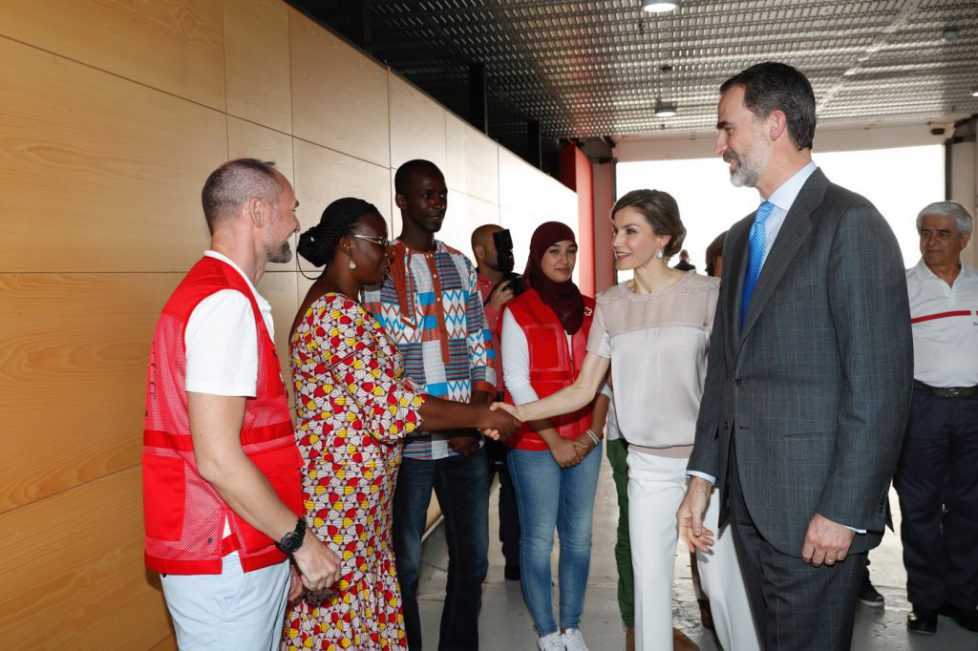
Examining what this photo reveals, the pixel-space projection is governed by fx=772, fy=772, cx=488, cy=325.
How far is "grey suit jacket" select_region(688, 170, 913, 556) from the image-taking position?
162 centimetres

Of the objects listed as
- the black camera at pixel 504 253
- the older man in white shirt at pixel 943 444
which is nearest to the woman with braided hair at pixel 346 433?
the black camera at pixel 504 253

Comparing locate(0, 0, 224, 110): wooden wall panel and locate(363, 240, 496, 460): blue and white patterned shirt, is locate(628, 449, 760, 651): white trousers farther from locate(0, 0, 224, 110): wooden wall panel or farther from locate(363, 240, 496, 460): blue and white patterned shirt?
locate(0, 0, 224, 110): wooden wall panel

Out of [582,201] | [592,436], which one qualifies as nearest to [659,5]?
[592,436]

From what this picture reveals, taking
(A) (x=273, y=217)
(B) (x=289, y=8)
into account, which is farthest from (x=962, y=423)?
(B) (x=289, y=8)

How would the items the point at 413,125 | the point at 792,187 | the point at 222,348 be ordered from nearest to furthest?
the point at 222,348 < the point at 792,187 < the point at 413,125

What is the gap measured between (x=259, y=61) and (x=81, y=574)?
6.44ft

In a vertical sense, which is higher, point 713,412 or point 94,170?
point 94,170

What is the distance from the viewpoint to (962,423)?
3402 millimetres

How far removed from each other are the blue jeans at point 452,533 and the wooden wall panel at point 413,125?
7.14 feet

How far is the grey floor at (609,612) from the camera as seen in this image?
10.7 ft

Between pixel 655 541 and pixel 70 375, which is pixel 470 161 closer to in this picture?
pixel 655 541

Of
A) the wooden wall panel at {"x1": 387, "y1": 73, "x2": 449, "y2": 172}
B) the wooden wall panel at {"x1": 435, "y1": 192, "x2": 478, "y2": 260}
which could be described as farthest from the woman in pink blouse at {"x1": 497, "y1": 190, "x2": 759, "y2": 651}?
the wooden wall panel at {"x1": 435, "y1": 192, "x2": 478, "y2": 260}

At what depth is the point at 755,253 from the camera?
191cm

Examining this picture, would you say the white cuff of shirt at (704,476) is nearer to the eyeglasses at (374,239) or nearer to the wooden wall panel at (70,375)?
the eyeglasses at (374,239)
